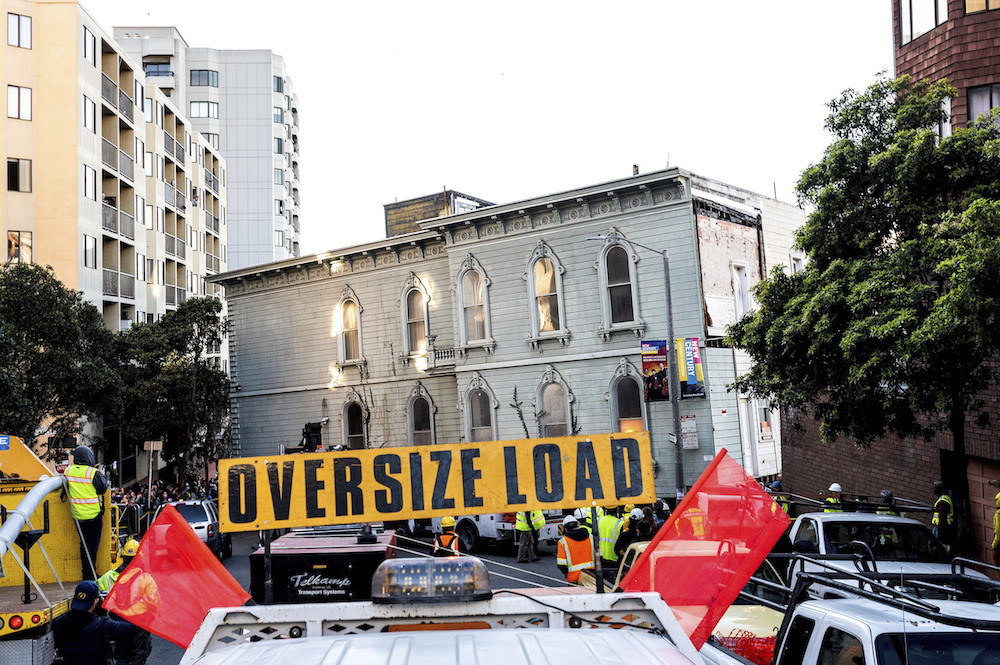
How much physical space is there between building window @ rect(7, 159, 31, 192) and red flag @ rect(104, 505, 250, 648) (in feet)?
108

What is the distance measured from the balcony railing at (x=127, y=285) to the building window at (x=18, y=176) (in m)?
6.47

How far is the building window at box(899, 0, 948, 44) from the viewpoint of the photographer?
59.1ft

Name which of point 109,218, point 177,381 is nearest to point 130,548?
point 177,381

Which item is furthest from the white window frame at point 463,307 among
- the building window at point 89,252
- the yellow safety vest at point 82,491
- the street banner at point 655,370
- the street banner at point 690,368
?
the yellow safety vest at point 82,491

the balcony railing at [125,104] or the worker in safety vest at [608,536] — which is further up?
the balcony railing at [125,104]

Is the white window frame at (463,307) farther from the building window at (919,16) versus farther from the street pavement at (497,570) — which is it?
the building window at (919,16)

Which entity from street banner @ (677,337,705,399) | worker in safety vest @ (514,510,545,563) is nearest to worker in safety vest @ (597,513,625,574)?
worker in safety vest @ (514,510,545,563)

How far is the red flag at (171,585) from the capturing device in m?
5.06

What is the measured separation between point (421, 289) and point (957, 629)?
28.5 meters

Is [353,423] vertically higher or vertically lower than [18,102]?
lower

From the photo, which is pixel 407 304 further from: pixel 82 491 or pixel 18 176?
pixel 82 491

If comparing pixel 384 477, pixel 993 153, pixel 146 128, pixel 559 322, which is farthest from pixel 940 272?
pixel 146 128

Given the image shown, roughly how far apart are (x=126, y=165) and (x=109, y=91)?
3431 millimetres

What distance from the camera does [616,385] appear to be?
90.7 feet
